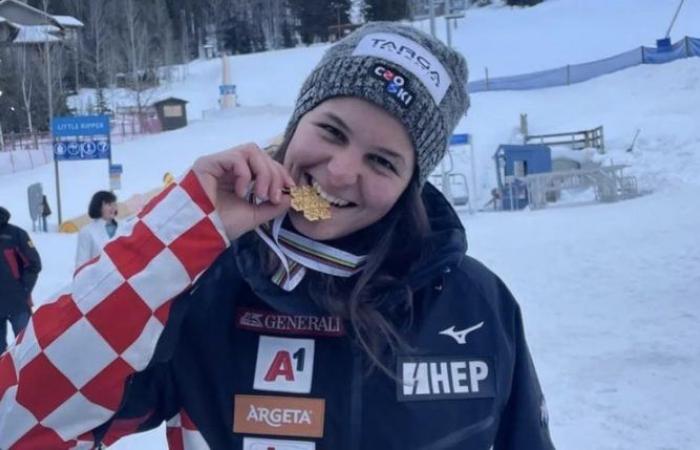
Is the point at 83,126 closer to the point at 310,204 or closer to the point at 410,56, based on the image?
the point at 410,56

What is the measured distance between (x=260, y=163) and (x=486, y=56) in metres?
64.4

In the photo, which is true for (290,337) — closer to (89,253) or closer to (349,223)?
(349,223)

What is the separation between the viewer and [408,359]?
1.97 metres

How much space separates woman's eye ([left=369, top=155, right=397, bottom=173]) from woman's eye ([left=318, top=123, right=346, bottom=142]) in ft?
0.21

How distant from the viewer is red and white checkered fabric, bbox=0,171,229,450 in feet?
5.28

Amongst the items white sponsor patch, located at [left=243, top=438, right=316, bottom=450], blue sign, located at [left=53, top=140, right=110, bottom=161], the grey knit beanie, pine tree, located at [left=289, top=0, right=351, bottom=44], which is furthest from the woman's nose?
pine tree, located at [left=289, top=0, right=351, bottom=44]

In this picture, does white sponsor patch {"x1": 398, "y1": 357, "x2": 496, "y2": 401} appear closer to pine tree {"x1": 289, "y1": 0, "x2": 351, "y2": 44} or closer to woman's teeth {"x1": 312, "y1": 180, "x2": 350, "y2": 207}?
woman's teeth {"x1": 312, "y1": 180, "x2": 350, "y2": 207}

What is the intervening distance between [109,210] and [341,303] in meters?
7.66

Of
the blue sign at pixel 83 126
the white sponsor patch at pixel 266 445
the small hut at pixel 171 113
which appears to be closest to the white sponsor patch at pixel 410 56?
the white sponsor patch at pixel 266 445

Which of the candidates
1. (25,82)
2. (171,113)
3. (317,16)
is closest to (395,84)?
(171,113)

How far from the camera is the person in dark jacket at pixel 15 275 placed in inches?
325

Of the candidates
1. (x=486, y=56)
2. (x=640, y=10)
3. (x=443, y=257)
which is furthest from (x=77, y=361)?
(x=640, y=10)

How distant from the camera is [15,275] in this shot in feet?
27.7

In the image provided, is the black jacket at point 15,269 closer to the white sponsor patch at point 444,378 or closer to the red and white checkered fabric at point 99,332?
the white sponsor patch at point 444,378
